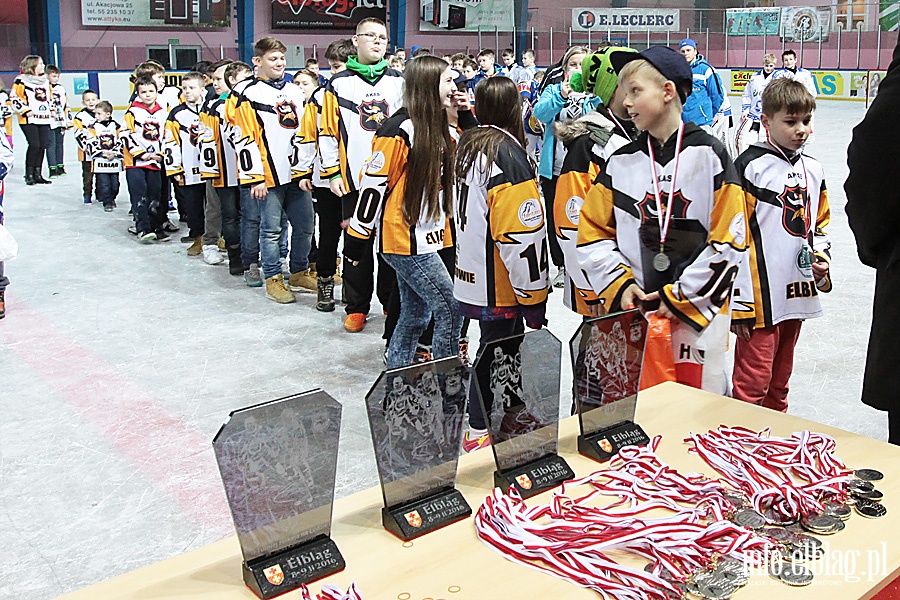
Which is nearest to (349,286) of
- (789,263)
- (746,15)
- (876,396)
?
(789,263)

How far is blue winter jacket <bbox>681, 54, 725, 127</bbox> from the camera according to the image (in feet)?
21.8

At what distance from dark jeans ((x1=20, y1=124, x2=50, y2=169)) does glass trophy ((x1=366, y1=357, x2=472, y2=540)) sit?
35.4ft

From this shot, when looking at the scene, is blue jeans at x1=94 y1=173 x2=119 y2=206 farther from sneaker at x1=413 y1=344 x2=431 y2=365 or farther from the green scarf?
sneaker at x1=413 y1=344 x2=431 y2=365

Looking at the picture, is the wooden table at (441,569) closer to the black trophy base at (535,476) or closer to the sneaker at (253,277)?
the black trophy base at (535,476)

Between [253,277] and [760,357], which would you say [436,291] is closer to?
[760,357]

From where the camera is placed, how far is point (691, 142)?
8.22 feet

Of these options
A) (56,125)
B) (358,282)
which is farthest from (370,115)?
(56,125)

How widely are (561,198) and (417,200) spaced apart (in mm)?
776

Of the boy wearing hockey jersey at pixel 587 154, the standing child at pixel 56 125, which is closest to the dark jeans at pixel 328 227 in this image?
the boy wearing hockey jersey at pixel 587 154

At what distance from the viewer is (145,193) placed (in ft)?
25.7

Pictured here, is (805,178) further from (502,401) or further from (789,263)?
(502,401)

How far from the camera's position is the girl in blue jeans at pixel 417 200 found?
3504mm

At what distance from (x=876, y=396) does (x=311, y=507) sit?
1.42m

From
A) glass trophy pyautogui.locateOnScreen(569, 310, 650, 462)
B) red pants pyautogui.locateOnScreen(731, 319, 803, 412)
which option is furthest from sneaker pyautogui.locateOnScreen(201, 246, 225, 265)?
glass trophy pyautogui.locateOnScreen(569, 310, 650, 462)
